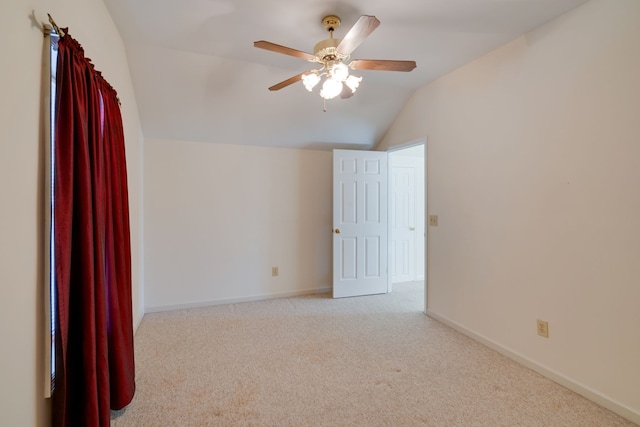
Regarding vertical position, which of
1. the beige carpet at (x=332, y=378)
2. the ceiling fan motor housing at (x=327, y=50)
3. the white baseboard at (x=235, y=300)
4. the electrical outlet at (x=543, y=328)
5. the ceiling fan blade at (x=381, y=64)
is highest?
the ceiling fan motor housing at (x=327, y=50)

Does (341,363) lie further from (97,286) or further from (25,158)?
(25,158)

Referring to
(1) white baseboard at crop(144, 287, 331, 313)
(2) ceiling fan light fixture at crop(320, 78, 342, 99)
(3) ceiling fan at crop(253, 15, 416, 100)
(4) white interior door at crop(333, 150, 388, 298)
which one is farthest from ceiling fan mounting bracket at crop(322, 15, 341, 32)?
(1) white baseboard at crop(144, 287, 331, 313)

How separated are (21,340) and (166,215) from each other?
2.57m

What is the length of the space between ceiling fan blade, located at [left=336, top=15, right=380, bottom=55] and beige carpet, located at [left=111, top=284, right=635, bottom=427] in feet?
7.09

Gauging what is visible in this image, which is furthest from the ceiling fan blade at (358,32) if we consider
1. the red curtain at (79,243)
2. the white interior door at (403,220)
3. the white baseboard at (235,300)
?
the white interior door at (403,220)

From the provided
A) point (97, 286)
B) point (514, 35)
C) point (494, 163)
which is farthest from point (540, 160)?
point (97, 286)

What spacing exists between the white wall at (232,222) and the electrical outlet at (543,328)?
255 cm

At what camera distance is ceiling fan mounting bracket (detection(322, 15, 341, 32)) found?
6.70ft

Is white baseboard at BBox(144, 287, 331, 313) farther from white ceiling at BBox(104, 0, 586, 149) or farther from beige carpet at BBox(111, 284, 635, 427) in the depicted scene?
white ceiling at BBox(104, 0, 586, 149)

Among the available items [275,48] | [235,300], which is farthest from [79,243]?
[235,300]

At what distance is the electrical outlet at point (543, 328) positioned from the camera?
2194 mm

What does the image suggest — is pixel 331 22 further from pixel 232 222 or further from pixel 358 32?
pixel 232 222

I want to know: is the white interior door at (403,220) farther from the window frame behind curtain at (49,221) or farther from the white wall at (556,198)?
the window frame behind curtain at (49,221)

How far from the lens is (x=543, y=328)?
7.27ft
